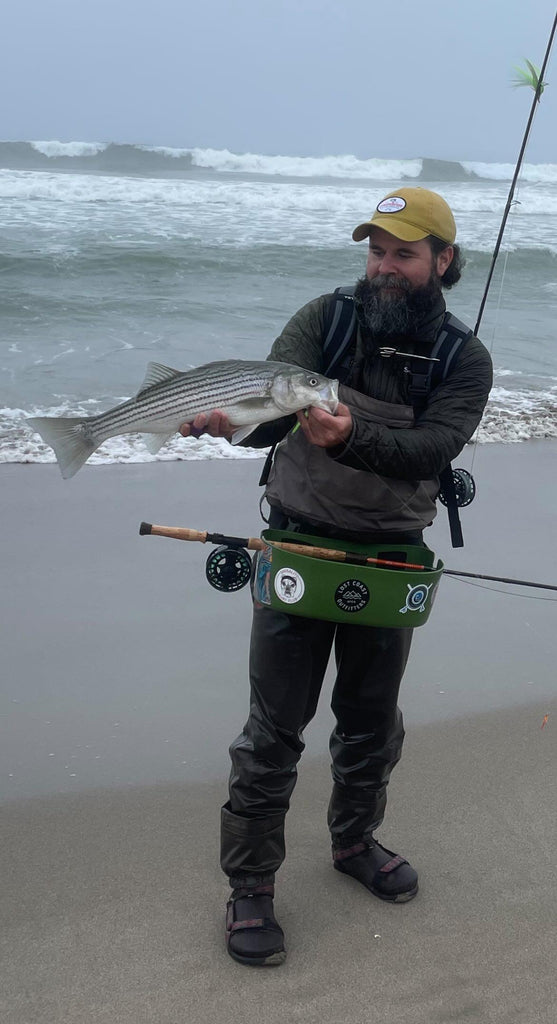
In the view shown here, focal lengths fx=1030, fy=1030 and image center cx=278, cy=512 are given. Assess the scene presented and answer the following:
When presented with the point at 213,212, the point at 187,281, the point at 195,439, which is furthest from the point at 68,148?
the point at 195,439

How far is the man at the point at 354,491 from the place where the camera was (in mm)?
2998

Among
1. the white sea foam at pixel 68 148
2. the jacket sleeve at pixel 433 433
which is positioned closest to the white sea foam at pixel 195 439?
the jacket sleeve at pixel 433 433

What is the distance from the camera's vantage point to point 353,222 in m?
24.9

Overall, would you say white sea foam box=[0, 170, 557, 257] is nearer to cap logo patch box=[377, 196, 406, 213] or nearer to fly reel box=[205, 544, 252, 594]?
fly reel box=[205, 544, 252, 594]

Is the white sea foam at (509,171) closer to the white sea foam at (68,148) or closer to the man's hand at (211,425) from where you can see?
the white sea foam at (68,148)

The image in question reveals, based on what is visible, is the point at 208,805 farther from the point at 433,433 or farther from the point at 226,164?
the point at 226,164

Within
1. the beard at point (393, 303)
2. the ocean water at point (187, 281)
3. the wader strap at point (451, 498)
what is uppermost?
the beard at point (393, 303)

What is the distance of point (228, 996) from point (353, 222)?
2363 centimetres

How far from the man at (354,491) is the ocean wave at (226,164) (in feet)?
111

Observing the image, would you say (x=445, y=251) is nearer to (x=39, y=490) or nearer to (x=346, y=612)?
(x=346, y=612)

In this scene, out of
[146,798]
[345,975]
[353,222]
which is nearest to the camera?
[345,975]

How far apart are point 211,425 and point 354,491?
48 cm

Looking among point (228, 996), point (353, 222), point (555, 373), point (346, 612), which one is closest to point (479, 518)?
point (346, 612)

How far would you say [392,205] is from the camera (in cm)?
308
